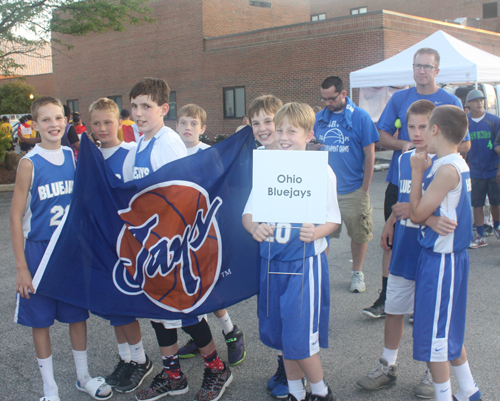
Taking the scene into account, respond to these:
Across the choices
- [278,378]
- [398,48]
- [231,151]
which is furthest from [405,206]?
[398,48]

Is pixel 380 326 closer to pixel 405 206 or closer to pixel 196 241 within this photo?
pixel 405 206

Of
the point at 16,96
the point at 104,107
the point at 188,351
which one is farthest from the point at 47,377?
the point at 16,96

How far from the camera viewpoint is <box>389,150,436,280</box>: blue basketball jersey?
3.07 meters

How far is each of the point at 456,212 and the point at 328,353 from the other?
1602 millimetres

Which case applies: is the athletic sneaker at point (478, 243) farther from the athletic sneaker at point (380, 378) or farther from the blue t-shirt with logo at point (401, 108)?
the athletic sneaker at point (380, 378)

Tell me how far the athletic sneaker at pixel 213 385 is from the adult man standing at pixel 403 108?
1.68 metres

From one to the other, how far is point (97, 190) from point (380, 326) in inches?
105

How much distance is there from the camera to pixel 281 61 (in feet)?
76.4

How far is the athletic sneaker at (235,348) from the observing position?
3.60 metres

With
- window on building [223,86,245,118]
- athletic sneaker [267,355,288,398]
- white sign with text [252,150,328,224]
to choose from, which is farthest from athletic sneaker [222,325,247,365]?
window on building [223,86,245,118]

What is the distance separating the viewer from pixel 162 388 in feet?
10.3

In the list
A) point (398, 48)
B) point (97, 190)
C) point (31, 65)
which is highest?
point (31, 65)

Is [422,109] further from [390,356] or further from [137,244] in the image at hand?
[137,244]

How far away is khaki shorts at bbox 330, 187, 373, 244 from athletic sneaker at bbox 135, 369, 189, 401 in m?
2.38
